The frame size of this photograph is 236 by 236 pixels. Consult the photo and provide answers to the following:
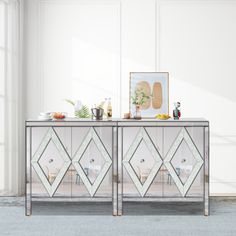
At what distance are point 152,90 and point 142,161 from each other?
130 cm

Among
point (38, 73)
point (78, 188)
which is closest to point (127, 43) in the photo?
point (38, 73)

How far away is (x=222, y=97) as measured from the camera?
6.14 metres

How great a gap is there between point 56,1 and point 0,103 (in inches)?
60.5

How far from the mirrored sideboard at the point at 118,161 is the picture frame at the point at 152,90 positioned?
0.94m

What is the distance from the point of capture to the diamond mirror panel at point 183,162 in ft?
16.9

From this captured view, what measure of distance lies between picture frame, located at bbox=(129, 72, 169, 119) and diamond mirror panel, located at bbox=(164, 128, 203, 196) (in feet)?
3.35

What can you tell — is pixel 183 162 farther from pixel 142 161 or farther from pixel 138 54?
pixel 138 54

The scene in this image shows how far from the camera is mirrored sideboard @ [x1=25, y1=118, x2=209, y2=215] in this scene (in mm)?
5152

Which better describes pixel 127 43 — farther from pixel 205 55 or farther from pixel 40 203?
pixel 40 203

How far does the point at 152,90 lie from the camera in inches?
242
